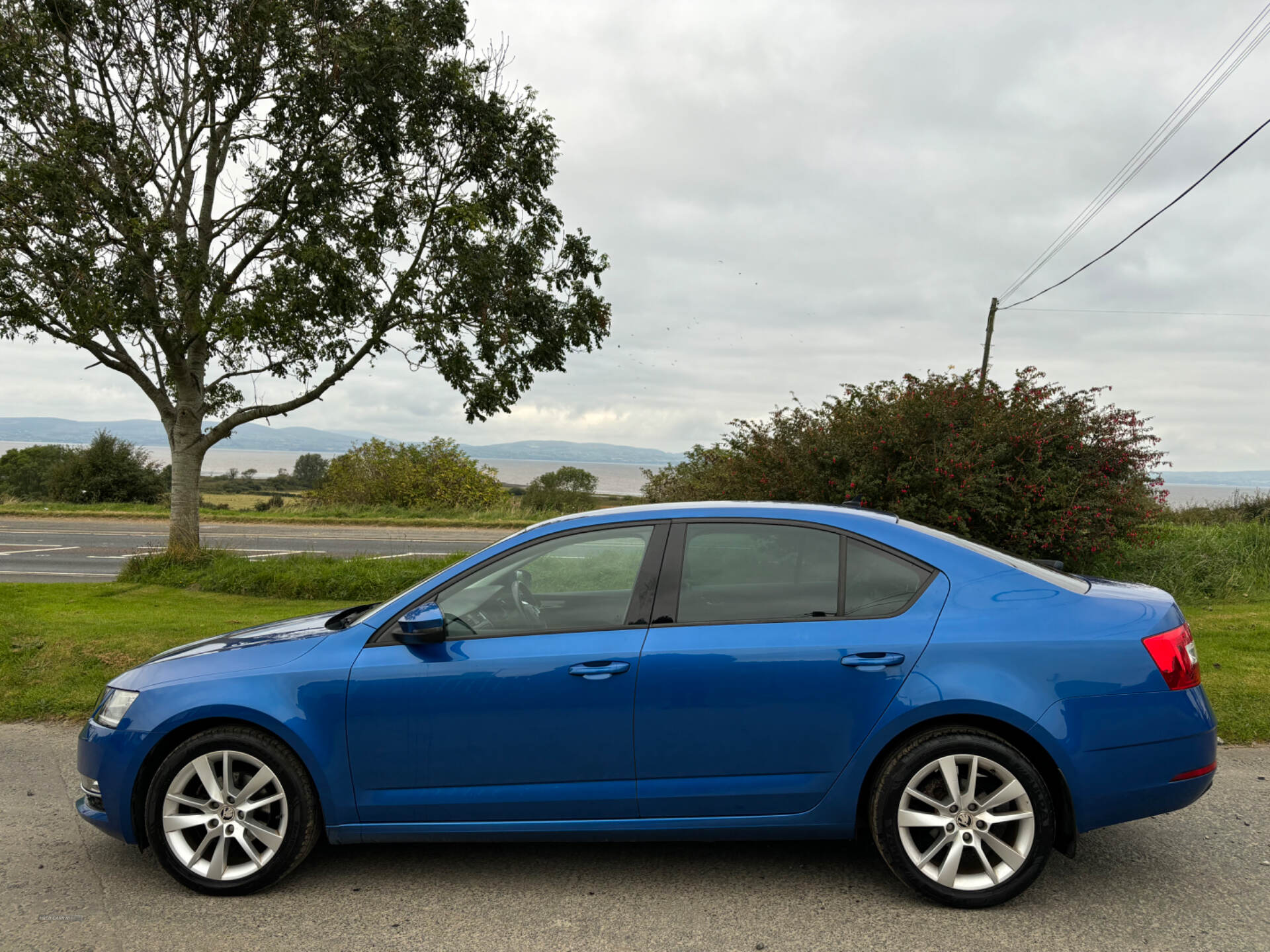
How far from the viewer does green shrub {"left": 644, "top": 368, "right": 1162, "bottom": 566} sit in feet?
35.2

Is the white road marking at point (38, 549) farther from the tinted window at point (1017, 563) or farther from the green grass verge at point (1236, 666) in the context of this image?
the green grass verge at point (1236, 666)

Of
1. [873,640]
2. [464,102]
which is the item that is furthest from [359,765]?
[464,102]

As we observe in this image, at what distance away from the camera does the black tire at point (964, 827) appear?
3.46 m

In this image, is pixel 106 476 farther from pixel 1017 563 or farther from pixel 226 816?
pixel 1017 563

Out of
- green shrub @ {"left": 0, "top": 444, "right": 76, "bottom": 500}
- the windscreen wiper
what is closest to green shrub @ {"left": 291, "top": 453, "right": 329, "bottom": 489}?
green shrub @ {"left": 0, "top": 444, "right": 76, "bottom": 500}

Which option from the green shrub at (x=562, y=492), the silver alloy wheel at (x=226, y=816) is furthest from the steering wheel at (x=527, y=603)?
the green shrub at (x=562, y=492)

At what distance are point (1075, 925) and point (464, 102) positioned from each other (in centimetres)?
1222

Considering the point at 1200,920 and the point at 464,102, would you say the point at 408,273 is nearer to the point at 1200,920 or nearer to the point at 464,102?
the point at 464,102

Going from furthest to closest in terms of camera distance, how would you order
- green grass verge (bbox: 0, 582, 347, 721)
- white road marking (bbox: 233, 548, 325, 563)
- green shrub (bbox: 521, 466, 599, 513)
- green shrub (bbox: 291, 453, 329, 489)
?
green shrub (bbox: 291, 453, 329, 489) < green shrub (bbox: 521, 466, 599, 513) < white road marking (bbox: 233, 548, 325, 563) < green grass verge (bbox: 0, 582, 347, 721)

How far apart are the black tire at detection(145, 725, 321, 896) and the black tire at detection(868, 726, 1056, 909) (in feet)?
7.43

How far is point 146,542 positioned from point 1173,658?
70.2 feet

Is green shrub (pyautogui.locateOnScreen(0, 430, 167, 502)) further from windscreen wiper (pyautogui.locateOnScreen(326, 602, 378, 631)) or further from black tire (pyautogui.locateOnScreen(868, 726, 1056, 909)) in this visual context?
black tire (pyautogui.locateOnScreen(868, 726, 1056, 909))

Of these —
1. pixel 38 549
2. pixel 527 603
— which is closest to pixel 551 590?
pixel 527 603

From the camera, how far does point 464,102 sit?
12664 mm
